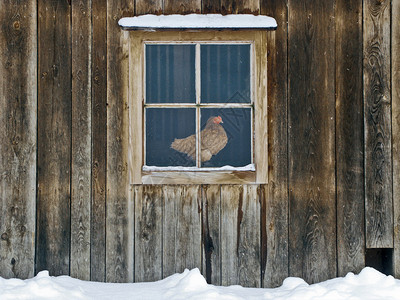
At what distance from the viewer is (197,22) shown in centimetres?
254

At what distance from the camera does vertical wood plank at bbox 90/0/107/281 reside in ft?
8.55

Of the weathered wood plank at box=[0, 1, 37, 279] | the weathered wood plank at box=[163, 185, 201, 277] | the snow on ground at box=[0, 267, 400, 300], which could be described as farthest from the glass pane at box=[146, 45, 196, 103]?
the snow on ground at box=[0, 267, 400, 300]

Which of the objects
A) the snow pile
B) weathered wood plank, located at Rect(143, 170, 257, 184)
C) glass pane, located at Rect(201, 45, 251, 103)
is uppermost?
the snow pile

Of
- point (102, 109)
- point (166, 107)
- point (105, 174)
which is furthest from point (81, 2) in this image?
point (105, 174)

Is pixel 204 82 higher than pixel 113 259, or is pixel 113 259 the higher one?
pixel 204 82

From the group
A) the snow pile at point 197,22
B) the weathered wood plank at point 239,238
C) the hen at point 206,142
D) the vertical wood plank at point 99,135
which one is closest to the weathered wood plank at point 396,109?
the snow pile at point 197,22

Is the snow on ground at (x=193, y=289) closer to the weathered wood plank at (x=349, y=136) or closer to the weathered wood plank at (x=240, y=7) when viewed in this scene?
the weathered wood plank at (x=349, y=136)

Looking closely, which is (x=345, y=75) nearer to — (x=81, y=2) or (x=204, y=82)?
(x=204, y=82)

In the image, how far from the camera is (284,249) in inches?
103

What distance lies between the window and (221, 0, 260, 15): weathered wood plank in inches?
8.4

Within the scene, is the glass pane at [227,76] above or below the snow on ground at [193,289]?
above

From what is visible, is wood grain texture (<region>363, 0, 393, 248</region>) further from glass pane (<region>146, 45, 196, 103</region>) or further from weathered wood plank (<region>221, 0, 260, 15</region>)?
glass pane (<region>146, 45, 196, 103</region>)

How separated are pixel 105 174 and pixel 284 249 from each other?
4.42 feet

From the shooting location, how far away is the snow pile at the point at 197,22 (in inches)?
99.8
